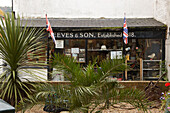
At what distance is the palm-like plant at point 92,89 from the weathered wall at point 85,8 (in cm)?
792

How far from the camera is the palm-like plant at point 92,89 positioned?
385 centimetres

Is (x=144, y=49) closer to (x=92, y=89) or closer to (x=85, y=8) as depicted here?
(x=85, y=8)

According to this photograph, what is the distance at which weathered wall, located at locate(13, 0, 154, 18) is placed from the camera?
38.8 feet

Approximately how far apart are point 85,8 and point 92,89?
8.73m

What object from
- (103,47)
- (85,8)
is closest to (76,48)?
(103,47)

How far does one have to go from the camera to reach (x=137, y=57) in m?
10.7

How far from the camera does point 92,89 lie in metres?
3.82

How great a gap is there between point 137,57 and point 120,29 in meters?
1.78

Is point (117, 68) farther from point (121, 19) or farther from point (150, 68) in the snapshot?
point (121, 19)

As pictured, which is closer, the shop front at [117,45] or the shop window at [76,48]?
the shop front at [117,45]

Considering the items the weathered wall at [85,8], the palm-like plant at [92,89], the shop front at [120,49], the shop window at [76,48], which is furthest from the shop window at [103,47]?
the palm-like plant at [92,89]

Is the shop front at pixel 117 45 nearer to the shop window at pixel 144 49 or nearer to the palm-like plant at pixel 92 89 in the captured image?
the shop window at pixel 144 49

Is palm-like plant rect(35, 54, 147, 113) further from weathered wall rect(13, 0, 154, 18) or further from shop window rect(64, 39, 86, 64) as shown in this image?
weathered wall rect(13, 0, 154, 18)

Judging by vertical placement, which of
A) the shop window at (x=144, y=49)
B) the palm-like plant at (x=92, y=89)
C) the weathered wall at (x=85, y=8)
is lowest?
the palm-like plant at (x=92, y=89)
